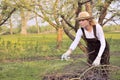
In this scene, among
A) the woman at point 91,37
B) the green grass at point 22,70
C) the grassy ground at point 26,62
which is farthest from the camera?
the green grass at point 22,70

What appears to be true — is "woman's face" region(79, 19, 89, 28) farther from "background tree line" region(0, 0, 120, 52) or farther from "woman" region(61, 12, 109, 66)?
"background tree line" region(0, 0, 120, 52)

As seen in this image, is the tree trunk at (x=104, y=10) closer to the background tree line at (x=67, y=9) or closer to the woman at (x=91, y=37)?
the background tree line at (x=67, y=9)

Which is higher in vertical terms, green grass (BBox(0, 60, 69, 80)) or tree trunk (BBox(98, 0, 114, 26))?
tree trunk (BBox(98, 0, 114, 26))

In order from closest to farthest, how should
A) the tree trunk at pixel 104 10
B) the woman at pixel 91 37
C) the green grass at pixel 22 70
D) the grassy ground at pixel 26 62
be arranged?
the woman at pixel 91 37 → the grassy ground at pixel 26 62 → the green grass at pixel 22 70 → the tree trunk at pixel 104 10

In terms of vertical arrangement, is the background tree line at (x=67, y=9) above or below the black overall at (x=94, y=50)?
above

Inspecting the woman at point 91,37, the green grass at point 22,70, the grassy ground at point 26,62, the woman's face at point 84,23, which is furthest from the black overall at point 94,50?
the green grass at point 22,70

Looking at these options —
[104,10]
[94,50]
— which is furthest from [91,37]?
[104,10]

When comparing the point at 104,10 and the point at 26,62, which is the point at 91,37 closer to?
the point at 104,10

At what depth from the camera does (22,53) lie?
19344 millimetres

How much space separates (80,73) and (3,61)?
473 inches

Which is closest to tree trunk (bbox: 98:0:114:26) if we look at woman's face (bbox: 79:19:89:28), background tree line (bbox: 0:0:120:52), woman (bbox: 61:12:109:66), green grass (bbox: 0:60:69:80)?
background tree line (bbox: 0:0:120:52)

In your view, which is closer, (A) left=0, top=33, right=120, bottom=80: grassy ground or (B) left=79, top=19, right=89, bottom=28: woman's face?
(B) left=79, top=19, right=89, bottom=28: woman's face

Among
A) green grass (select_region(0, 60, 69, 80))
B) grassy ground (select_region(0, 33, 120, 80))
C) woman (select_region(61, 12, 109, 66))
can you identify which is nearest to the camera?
woman (select_region(61, 12, 109, 66))

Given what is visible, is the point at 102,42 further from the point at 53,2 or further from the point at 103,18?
the point at 53,2
